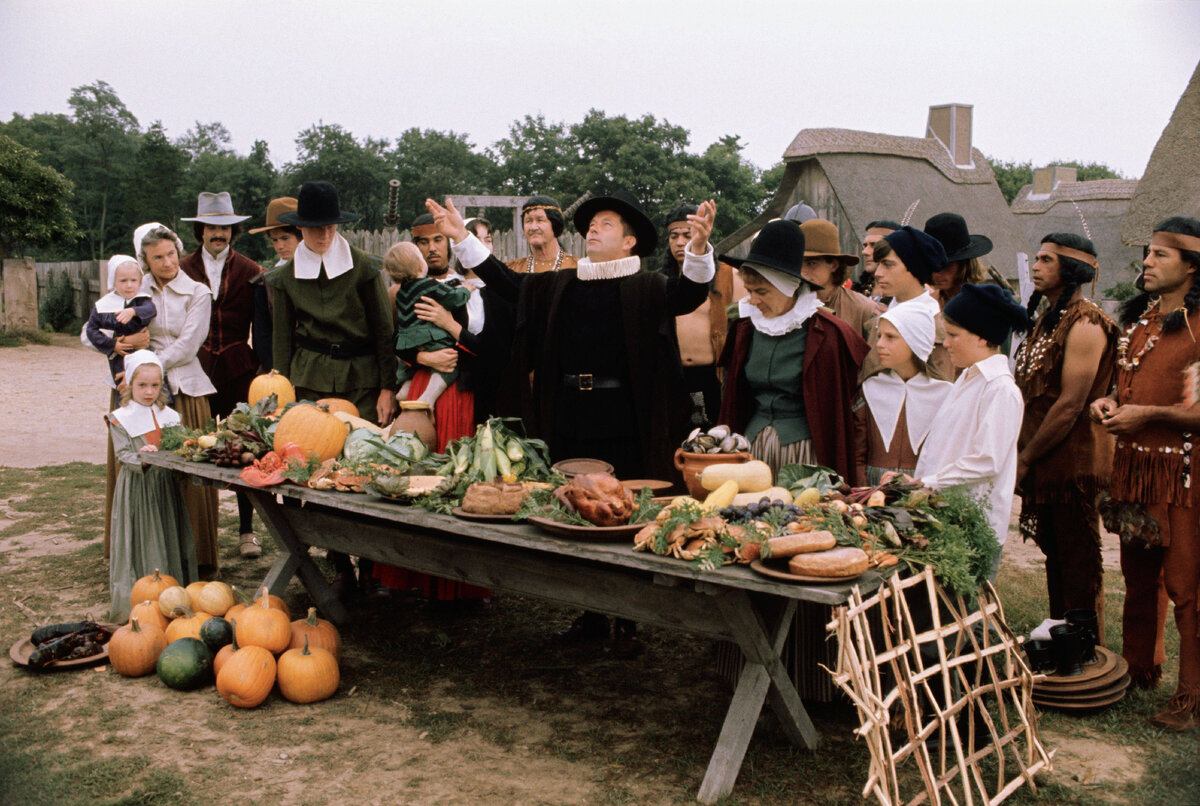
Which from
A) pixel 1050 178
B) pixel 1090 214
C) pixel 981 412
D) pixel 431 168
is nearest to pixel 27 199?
pixel 431 168

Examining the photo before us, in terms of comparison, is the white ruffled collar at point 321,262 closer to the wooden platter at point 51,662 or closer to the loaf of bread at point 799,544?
the wooden platter at point 51,662

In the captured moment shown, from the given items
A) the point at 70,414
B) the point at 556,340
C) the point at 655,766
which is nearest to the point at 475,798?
the point at 655,766

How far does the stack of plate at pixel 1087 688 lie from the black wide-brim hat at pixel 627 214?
2630 mm

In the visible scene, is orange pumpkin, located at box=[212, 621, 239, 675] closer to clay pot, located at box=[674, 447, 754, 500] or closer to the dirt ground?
the dirt ground

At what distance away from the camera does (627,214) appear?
4344 mm

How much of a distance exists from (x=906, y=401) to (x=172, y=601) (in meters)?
3.73

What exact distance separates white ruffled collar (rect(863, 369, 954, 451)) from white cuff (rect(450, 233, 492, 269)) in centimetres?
186

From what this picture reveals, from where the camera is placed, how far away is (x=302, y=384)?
18.0 feet

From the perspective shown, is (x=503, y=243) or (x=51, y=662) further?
(x=503, y=243)

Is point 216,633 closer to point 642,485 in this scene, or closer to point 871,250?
point 642,485

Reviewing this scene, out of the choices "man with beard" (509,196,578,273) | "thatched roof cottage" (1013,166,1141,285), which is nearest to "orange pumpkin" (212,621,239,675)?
"man with beard" (509,196,578,273)

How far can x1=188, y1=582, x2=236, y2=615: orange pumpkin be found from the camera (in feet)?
15.5

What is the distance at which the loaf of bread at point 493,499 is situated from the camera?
345 centimetres

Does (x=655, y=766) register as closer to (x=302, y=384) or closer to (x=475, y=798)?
(x=475, y=798)
